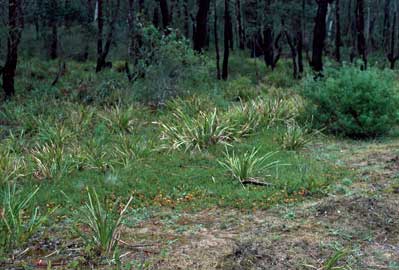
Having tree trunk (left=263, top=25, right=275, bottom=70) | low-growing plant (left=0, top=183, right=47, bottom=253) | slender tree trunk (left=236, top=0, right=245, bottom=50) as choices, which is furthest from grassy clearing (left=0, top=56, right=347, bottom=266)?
slender tree trunk (left=236, top=0, right=245, bottom=50)

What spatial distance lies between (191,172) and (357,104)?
4729mm

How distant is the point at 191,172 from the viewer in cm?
854

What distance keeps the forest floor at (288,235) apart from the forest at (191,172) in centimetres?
2

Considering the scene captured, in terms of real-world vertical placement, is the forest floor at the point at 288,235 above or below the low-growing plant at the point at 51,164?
below

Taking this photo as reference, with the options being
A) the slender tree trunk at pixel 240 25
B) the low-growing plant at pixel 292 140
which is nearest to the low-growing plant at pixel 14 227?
the low-growing plant at pixel 292 140

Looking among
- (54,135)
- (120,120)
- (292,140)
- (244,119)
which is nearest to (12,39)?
(120,120)

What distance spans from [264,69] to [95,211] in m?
20.0

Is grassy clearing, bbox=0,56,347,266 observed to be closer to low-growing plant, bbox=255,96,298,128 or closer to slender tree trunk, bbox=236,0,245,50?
low-growing plant, bbox=255,96,298,128

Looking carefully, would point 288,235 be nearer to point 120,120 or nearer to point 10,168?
point 10,168

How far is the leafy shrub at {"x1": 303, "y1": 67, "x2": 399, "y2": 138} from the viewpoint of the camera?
37.6ft

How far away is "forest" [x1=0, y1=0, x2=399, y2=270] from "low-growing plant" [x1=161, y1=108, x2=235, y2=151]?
0.10ft

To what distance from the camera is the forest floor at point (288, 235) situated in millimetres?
5344

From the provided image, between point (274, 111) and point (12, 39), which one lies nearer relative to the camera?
point (274, 111)

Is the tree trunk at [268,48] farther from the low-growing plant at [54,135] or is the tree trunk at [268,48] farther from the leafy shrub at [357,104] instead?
the low-growing plant at [54,135]
